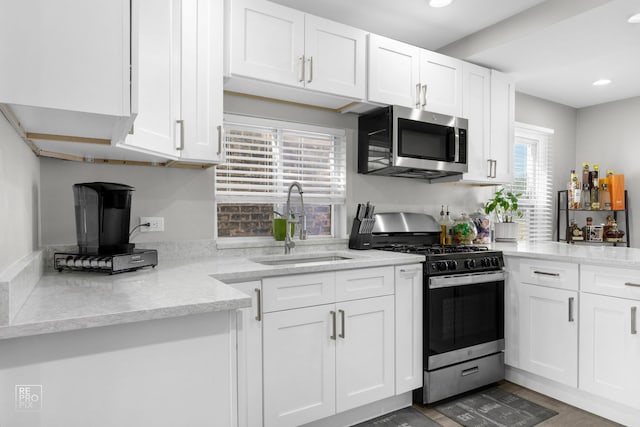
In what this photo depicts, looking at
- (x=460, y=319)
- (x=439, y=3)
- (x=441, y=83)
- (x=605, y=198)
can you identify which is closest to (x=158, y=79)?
(x=439, y=3)

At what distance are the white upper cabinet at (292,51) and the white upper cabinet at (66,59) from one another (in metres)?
1.06

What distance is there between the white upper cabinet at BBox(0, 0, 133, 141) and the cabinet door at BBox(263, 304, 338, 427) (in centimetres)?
120

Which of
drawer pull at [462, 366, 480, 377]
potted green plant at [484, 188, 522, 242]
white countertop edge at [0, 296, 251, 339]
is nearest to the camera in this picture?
white countertop edge at [0, 296, 251, 339]

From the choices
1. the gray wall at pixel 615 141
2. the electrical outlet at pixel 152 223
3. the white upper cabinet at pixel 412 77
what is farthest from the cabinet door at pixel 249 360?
the gray wall at pixel 615 141

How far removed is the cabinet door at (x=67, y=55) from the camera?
984mm

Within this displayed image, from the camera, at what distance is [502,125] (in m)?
3.33

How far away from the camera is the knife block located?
2.74 metres

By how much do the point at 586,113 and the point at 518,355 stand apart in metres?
3.23

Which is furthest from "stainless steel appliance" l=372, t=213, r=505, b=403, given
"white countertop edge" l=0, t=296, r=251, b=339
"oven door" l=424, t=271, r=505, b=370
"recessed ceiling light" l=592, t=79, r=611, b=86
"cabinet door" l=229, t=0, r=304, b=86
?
"recessed ceiling light" l=592, t=79, r=611, b=86

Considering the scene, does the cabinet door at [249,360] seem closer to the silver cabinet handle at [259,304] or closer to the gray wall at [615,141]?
the silver cabinet handle at [259,304]

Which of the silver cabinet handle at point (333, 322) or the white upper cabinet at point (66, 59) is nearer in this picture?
the white upper cabinet at point (66, 59)

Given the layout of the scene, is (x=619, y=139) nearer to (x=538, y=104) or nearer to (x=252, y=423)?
(x=538, y=104)

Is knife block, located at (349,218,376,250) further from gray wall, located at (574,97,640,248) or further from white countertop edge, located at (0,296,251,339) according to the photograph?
gray wall, located at (574,97,640,248)

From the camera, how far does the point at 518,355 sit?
107 inches
